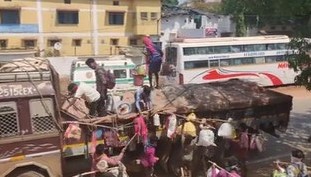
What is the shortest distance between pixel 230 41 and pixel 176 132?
15.4 m

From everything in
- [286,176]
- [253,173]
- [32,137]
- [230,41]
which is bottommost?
[253,173]

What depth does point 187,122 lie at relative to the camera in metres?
10.1

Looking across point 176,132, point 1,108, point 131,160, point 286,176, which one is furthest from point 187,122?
point 1,108

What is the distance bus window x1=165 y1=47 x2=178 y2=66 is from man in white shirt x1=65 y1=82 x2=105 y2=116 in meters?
14.0

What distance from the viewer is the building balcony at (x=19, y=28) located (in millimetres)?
34188

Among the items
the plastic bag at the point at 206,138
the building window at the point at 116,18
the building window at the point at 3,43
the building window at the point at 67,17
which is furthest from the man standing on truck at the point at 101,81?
the building window at the point at 116,18

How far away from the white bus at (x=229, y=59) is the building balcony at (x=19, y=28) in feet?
50.5

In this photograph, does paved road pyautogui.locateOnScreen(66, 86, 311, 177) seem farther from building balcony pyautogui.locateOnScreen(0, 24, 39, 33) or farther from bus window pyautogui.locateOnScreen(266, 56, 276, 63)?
building balcony pyautogui.locateOnScreen(0, 24, 39, 33)

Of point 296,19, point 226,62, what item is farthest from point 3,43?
point 296,19

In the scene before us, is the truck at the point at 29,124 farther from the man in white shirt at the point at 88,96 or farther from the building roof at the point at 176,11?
the building roof at the point at 176,11

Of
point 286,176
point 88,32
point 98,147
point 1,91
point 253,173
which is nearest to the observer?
point 286,176

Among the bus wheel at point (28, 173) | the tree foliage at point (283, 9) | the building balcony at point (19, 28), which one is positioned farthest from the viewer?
the building balcony at point (19, 28)

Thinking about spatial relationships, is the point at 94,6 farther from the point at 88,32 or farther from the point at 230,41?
the point at 230,41

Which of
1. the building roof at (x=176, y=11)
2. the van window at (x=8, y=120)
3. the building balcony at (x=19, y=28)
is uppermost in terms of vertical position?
the building roof at (x=176, y=11)
